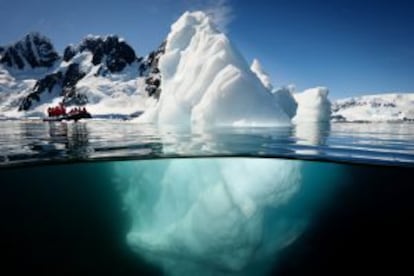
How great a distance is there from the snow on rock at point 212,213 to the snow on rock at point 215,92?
14299 mm

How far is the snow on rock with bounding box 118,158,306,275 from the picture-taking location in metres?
12.6

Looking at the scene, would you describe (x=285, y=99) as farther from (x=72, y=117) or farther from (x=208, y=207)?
(x=208, y=207)

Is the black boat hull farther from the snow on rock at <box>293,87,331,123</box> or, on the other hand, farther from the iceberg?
the snow on rock at <box>293,87,331,123</box>

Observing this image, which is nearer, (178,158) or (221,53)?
(178,158)

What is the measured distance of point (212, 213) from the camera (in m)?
13.1

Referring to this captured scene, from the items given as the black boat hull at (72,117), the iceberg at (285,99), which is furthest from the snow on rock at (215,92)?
the black boat hull at (72,117)

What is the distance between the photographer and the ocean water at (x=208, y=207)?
12688 millimetres

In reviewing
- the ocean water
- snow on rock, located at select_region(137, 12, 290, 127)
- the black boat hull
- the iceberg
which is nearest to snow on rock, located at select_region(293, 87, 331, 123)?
the iceberg

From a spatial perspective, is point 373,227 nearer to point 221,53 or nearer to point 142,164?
point 142,164

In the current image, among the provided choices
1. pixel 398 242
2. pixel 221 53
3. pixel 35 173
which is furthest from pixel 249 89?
pixel 35 173

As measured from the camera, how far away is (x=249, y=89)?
29891mm

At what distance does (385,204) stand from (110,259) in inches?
519

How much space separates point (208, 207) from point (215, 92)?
1732cm

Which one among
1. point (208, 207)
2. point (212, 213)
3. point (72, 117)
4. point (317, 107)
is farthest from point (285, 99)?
point (212, 213)
